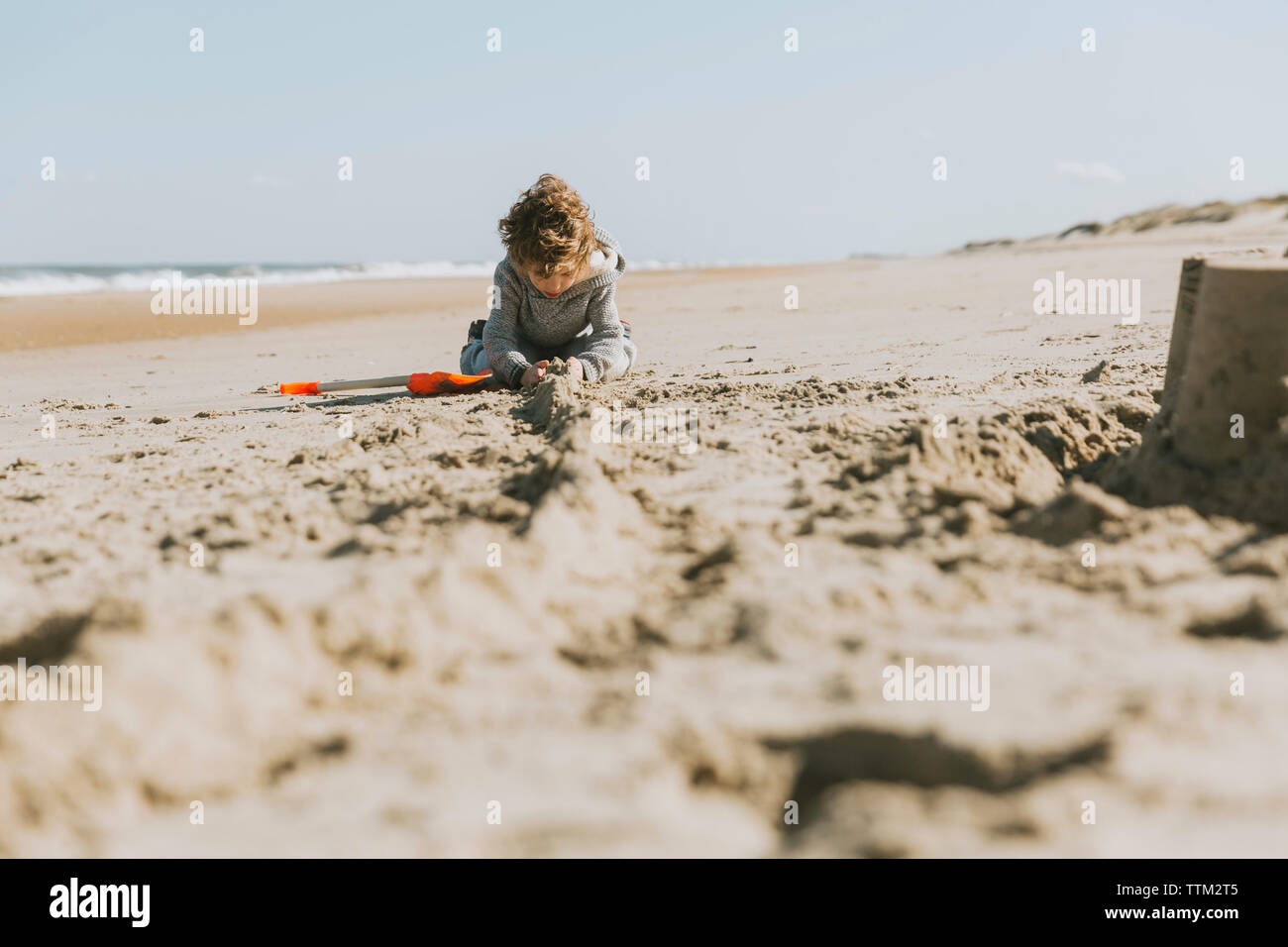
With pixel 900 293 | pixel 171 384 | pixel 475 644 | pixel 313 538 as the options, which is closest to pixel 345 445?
pixel 313 538

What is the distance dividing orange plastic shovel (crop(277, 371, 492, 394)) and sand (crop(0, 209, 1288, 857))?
54.2 inches

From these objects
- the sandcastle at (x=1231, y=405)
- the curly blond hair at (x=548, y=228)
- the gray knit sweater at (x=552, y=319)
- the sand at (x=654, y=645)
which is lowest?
the sand at (x=654, y=645)

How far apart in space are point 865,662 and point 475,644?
0.66 metres

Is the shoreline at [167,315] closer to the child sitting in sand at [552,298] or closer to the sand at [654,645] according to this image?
the child sitting in sand at [552,298]

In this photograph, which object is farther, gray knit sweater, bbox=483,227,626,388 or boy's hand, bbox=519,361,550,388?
gray knit sweater, bbox=483,227,626,388

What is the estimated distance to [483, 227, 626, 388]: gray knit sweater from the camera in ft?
14.7

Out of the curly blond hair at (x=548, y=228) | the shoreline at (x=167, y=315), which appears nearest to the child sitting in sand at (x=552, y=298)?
the curly blond hair at (x=548, y=228)

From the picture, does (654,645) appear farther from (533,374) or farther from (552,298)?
(552,298)

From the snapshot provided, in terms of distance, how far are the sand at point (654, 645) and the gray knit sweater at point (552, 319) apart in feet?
4.43

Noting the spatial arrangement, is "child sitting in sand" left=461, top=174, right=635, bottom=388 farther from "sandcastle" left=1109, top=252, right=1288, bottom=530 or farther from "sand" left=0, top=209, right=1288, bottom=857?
"sandcastle" left=1109, top=252, right=1288, bottom=530

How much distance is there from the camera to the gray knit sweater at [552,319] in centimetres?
448

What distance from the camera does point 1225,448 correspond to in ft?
7.18

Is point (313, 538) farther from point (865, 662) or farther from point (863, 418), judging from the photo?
point (863, 418)

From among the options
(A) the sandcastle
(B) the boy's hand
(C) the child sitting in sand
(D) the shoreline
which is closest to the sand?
(A) the sandcastle
